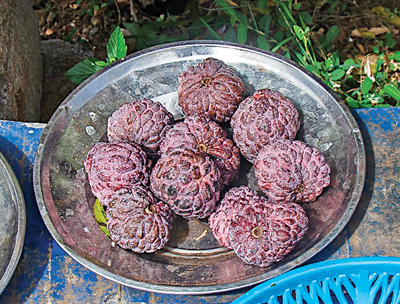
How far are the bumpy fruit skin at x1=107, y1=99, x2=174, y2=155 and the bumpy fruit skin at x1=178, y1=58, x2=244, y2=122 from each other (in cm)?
18

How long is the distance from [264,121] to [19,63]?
2.14m

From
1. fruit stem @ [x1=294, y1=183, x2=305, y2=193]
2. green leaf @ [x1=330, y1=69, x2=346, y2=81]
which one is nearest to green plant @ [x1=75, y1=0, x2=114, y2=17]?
green leaf @ [x1=330, y1=69, x2=346, y2=81]

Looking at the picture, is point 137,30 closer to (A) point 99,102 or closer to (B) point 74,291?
(A) point 99,102

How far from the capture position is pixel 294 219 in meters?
1.84

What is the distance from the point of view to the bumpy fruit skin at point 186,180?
1811mm

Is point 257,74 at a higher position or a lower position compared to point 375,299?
higher

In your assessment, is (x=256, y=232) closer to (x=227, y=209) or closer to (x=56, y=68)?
(x=227, y=209)

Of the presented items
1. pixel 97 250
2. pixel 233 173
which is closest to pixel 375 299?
pixel 233 173

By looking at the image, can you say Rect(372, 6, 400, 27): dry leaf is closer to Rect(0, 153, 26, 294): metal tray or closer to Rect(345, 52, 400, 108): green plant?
Rect(345, 52, 400, 108): green plant

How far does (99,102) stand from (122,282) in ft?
3.48

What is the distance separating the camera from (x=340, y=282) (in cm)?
190

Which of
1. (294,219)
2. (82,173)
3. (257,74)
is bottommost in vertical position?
(82,173)

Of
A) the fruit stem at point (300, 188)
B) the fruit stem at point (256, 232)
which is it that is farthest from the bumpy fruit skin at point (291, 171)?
the fruit stem at point (256, 232)

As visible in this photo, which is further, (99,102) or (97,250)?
(99,102)
